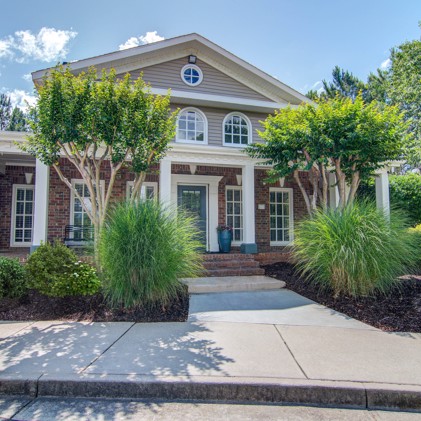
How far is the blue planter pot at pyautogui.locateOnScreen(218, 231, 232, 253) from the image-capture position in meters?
9.12

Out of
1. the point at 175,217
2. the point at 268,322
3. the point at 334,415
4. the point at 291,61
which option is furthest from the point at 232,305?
the point at 291,61

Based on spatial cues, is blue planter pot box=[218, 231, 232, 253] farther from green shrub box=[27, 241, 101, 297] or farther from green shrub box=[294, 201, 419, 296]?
green shrub box=[27, 241, 101, 297]

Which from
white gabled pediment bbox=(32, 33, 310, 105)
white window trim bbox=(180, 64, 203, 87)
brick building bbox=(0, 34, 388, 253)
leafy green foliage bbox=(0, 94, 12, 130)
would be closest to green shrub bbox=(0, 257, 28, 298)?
brick building bbox=(0, 34, 388, 253)

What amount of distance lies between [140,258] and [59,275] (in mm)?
1406

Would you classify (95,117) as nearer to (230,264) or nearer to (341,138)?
(230,264)

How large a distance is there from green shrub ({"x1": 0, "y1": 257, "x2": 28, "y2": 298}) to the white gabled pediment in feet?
18.5

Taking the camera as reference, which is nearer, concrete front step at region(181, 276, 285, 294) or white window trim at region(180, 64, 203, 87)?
concrete front step at region(181, 276, 285, 294)

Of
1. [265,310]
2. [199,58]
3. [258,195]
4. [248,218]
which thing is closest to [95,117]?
[265,310]

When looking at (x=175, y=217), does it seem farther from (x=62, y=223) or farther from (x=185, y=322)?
(x=62, y=223)

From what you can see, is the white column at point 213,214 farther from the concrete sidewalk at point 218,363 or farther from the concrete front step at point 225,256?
the concrete sidewalk at point 218,363

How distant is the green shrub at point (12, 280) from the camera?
479cm

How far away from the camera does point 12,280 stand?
486cm

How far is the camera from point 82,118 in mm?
5457

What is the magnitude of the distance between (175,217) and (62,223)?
16.4 feet
